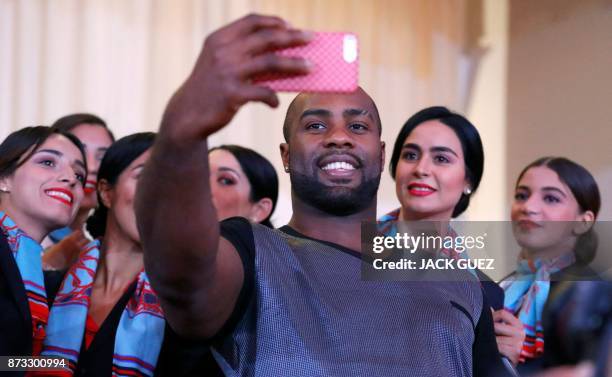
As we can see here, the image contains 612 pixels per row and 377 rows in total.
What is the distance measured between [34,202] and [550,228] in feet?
4.68

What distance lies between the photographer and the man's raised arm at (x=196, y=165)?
1104mm

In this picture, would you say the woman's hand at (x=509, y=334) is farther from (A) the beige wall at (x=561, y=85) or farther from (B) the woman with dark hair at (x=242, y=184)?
(A) the beige wall at (x=561, y=85)

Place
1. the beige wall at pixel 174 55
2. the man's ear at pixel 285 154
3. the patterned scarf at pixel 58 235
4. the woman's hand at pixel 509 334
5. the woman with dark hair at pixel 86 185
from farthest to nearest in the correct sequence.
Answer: the beige wall at pixel 174 55 → the patterned scarf at pixel 58 235 → the woman with dark hair at pixel 86 185 → the woman's hand at pixel 509 334 → the man's ear at pixel 285 154

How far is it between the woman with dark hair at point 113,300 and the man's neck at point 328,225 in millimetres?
399

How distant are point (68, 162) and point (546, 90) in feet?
7.87

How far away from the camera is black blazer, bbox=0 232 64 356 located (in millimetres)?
1922

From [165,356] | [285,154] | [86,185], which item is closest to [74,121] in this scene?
[86,185]

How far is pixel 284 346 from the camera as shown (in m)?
1.55

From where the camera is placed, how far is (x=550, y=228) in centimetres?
257

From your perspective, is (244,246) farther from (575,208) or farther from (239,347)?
(575,208)

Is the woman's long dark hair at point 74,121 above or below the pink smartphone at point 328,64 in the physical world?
below

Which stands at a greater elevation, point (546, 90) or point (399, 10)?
point (399, 10)

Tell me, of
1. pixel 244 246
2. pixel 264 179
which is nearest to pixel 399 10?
pixel 264 179

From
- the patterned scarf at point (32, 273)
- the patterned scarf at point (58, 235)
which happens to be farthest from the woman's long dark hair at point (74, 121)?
the patterned scarf at point (32, 273)
